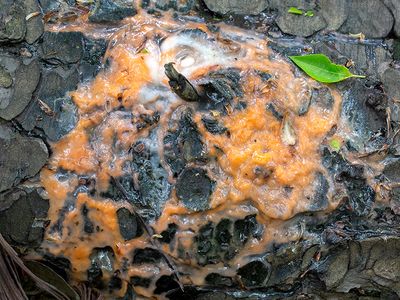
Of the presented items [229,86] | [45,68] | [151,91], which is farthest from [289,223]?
[45,68]

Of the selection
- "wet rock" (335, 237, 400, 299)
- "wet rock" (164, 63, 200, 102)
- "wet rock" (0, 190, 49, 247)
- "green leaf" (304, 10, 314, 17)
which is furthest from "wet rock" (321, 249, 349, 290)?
"wet rock" (0, 190, 49, 247)

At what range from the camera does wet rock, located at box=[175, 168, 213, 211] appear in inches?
78.5

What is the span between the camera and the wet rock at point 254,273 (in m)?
2.09

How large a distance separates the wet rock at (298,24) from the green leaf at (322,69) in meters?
0.13

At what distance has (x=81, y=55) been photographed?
6.79 feet

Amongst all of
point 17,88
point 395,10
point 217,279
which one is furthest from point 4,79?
point 395,10

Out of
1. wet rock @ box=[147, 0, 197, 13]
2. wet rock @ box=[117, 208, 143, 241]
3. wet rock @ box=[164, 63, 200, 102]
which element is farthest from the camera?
wet rock @ box=[147, 0, 197, 13]

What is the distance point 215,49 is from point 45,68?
1.92 feet

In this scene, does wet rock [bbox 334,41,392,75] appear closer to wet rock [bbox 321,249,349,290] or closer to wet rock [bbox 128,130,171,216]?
wet rock [bbox 321,249,349,290]

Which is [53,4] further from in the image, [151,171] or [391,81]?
[391,81]

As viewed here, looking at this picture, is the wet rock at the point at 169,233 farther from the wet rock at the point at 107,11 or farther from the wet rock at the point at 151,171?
the wet rock at the point at 107,11

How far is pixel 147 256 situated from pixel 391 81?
108 cm

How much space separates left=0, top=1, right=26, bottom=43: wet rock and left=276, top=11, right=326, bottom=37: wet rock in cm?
90

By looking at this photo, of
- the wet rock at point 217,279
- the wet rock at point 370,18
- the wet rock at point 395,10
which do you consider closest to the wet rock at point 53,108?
the wet rock at point 217,279
